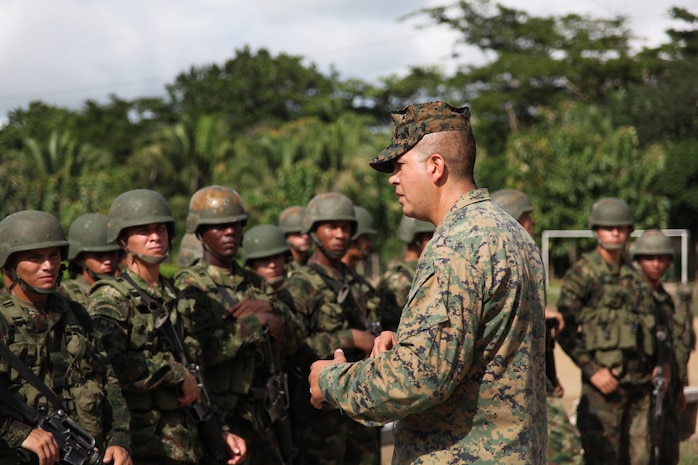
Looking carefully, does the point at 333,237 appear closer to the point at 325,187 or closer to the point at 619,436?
the point at 619,436

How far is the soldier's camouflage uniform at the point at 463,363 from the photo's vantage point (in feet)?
9.97

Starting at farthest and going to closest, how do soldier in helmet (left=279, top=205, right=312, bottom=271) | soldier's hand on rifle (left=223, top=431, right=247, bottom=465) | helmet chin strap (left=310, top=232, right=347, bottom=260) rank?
soldier in helmet (left=279, top=205, right=312, bottom=271) → helmet chin strap (left=310, top=232, right=347, bottom=260) → soldier's hand on rifle (left=223, top=431, right=247, bottom=465)

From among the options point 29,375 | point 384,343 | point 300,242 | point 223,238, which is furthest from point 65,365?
point 300,242

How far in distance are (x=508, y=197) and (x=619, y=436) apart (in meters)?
2.14

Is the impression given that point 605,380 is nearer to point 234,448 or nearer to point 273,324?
point 273,324

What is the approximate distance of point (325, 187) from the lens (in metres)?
29.1

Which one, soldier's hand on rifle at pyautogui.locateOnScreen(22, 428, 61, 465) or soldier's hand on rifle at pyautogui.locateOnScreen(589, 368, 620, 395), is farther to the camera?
soldier's hand on rifle at pyautogui.locateOnScreen(589, 368, 620, 395)

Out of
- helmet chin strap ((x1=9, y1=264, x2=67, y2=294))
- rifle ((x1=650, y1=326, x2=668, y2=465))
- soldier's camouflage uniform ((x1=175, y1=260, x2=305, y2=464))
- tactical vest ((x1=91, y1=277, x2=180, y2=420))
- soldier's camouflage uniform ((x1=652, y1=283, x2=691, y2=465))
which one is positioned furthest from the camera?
soldier's camouflage uniform ((x1=652, y1=283, x2=691, y2=465))

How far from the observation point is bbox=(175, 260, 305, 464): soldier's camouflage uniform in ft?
19.0

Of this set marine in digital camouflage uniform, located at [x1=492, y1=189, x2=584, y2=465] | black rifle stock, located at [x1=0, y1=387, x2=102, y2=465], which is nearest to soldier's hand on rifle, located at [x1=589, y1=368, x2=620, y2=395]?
marine in digital camouflage uniform, located at [x1=492, y1=189, x2=584, y2=465]

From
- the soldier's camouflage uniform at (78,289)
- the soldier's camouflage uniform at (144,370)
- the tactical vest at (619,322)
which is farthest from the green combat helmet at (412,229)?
the soldier's camouflage uniform at (144,370)

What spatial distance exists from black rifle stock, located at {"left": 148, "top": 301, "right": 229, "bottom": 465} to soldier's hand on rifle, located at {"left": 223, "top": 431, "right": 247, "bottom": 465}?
0.09 feet

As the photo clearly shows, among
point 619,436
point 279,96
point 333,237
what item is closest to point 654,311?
point 619,436

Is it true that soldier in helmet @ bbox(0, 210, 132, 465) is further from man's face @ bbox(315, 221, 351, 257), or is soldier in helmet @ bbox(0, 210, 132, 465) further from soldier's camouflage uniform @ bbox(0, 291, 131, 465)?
man's face @ bbox(315, 221, 351, 257)
